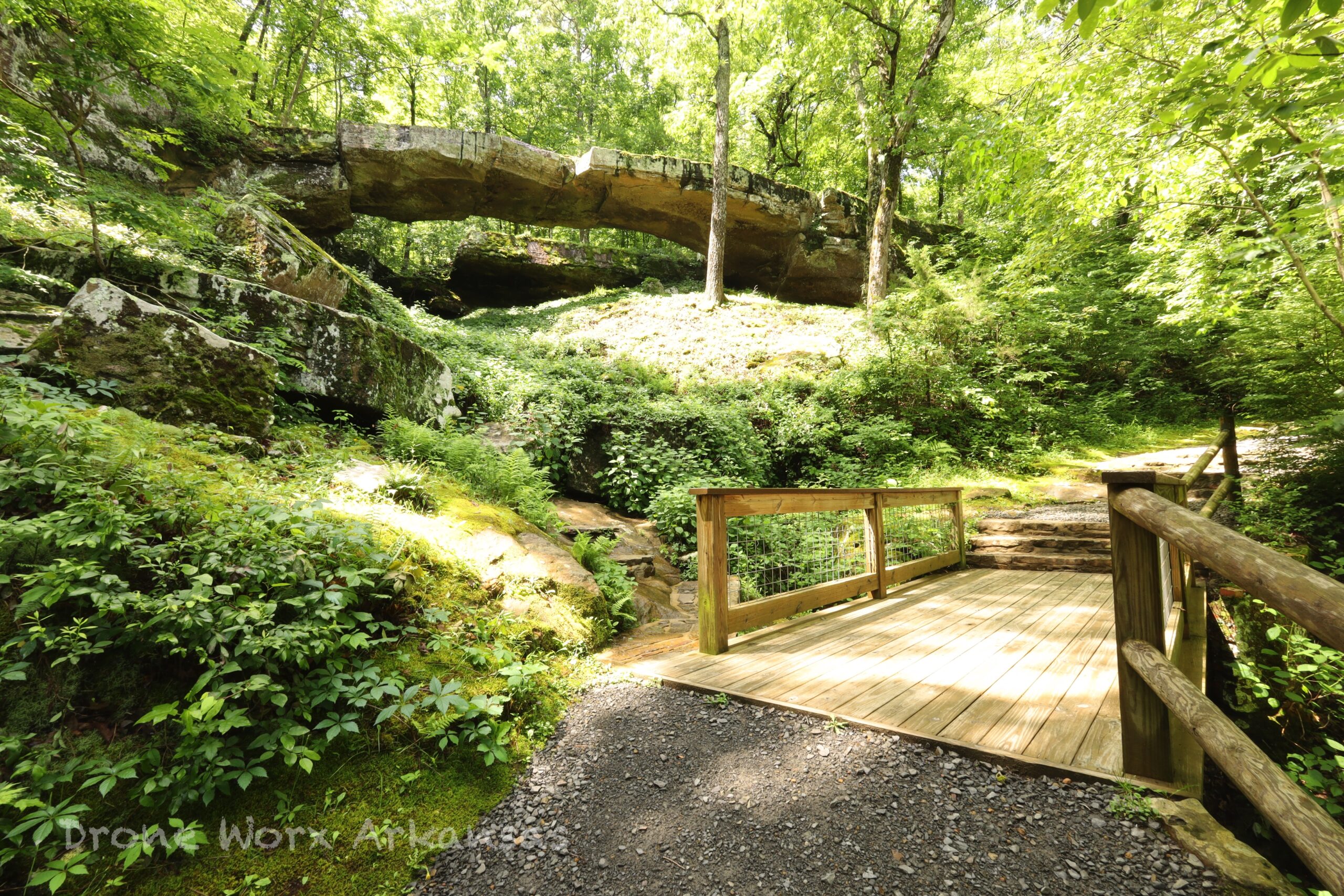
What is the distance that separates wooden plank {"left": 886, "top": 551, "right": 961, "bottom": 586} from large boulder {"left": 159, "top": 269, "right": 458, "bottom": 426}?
5.76 m

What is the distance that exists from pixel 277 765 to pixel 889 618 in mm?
4077

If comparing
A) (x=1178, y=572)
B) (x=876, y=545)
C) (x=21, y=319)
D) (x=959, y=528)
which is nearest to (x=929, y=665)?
(x=1178, y=572)

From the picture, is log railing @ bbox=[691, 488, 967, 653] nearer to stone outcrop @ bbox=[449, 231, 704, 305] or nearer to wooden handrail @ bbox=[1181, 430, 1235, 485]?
wooden handrail @ bbox=[1181, 430, 1235, 485]

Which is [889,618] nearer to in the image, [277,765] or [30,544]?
[277,765]

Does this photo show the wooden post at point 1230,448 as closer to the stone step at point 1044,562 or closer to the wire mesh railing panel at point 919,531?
the stone step at point 1044,562

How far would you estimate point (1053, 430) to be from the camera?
9.93 m

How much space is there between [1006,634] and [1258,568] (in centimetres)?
297

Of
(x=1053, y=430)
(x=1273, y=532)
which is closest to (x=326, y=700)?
(x=1273, y=532)

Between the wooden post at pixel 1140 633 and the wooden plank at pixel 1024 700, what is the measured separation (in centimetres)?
→ 39

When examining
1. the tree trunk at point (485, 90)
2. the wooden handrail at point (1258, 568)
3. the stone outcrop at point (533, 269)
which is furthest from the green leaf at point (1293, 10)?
the tree trunk at point (485, 90)

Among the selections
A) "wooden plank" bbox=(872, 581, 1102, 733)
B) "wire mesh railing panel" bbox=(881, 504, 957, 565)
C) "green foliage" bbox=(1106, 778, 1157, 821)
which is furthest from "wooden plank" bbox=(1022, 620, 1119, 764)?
"wire mesh railing panel" bbox=(881, 504, 957, 565)

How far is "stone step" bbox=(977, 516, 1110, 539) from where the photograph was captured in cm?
608

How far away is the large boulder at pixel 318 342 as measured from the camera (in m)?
4.80

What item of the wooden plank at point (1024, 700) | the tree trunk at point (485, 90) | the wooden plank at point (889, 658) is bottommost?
the wooden plank at point (889, 658)
